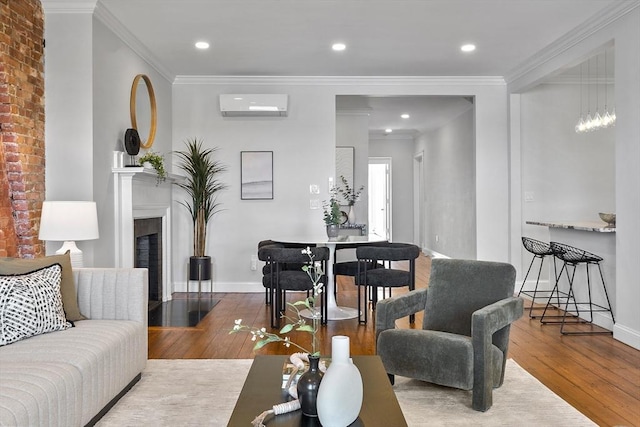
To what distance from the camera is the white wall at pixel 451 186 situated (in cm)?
798

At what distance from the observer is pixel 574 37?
189 inches

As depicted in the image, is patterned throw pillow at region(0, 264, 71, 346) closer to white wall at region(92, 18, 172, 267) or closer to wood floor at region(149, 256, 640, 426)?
wood floor at region(149, 256, 640, 426)

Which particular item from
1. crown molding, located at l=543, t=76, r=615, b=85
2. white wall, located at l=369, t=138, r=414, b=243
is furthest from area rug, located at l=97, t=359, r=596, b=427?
white wall, located at l=369, t=138, r=414, b=243

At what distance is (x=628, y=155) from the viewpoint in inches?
157

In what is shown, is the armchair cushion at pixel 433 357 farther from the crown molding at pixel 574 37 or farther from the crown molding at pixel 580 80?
the crown molding at pixel 580 80

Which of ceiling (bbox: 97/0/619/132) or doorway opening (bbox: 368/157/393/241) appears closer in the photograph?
ceiling (bbox: 97/0/619/132)

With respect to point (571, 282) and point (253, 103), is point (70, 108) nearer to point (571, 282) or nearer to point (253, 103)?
point (253, 103)

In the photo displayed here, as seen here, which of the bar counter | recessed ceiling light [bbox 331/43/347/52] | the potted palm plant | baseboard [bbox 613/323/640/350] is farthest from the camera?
the potted palm plant

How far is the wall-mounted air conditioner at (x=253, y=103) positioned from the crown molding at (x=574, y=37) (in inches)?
109

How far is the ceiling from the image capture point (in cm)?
413

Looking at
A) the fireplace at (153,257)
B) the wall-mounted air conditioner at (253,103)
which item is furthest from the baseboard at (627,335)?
the fireplace at (153,257)

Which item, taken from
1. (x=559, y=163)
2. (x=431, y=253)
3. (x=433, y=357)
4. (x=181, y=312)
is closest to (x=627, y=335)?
(x=433, y=357)

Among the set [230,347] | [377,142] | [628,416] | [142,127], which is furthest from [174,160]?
[377,142]

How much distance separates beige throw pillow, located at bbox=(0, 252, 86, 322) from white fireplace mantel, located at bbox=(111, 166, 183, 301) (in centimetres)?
139
